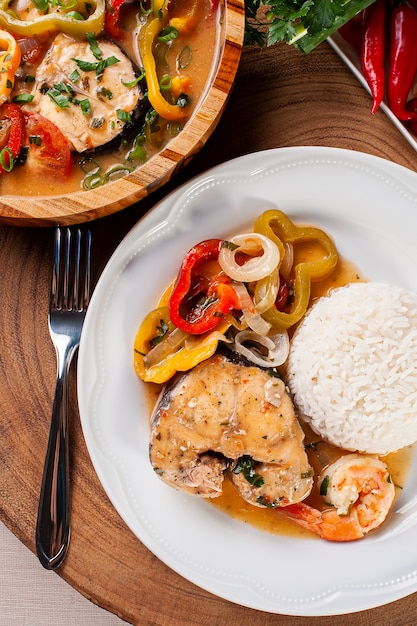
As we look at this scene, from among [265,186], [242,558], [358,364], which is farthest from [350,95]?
[242,558]

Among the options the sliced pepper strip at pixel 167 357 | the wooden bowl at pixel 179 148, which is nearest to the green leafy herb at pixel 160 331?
the sliced pepper strip at pixel 167 357

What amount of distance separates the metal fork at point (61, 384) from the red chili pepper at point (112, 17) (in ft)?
→ 2.98

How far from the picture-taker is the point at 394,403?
299 centimetres

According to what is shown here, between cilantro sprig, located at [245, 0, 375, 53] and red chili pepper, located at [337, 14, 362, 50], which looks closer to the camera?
cilantro sprig, located at [245, 0, 375, 53]

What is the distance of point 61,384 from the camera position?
10.1 feet

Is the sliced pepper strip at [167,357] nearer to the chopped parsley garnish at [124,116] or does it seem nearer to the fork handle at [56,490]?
the fork handle at [56,490]

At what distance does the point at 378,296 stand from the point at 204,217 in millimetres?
904

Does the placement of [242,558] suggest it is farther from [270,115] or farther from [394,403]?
[270,115]

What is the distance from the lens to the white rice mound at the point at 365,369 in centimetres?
298

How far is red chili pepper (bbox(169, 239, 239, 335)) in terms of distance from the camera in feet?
9.55

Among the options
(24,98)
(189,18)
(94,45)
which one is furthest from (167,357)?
(189,18)

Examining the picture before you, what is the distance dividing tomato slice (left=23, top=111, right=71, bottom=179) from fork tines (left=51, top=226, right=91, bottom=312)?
34 cm

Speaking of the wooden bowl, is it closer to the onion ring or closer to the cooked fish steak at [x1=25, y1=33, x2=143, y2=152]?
the cooked fish steak at [x1=25, y1=33, x2=143, y2=152]

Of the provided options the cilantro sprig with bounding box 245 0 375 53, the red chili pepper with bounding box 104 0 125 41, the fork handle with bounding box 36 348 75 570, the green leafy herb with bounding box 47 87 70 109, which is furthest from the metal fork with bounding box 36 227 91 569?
the cilantro sprig with bounding box 245 0 375 53
